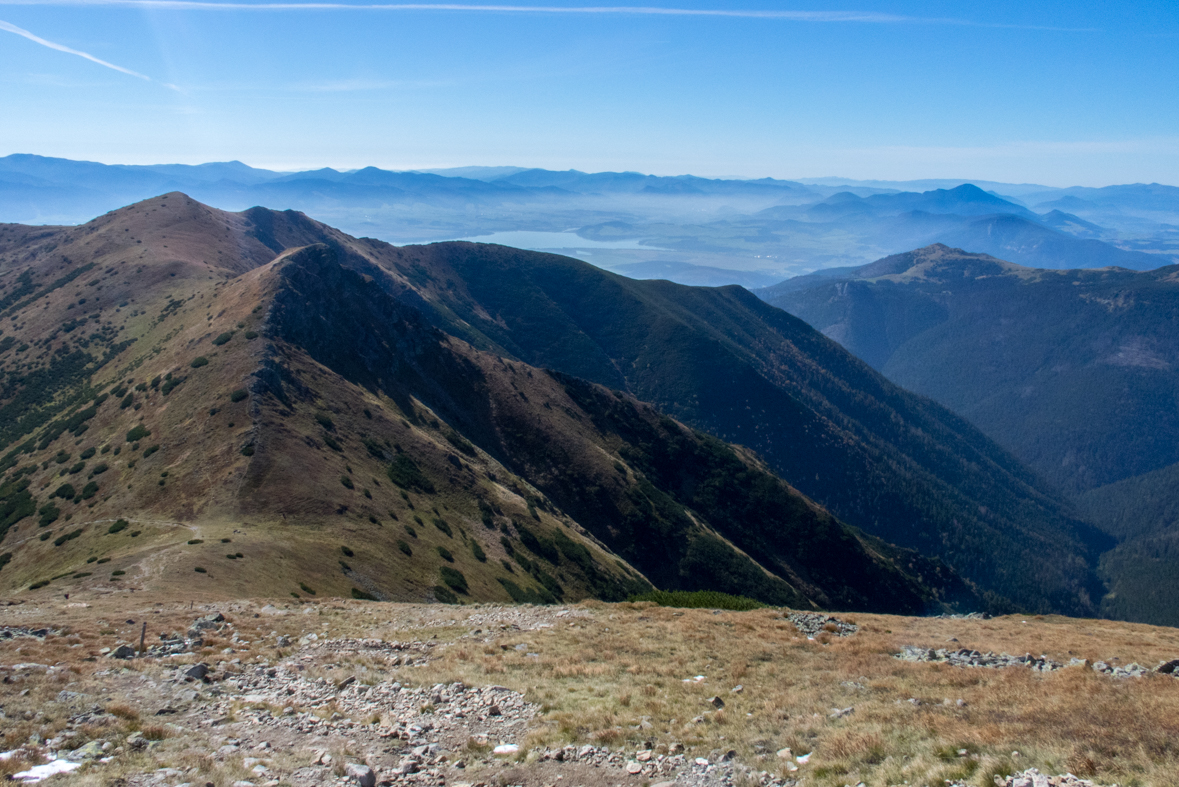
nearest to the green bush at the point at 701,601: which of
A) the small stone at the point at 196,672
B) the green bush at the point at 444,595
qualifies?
the green bush at the point at 444,595

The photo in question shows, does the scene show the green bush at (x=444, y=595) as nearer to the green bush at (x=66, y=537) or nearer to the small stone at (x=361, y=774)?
the green bush at (x=66, y=537)

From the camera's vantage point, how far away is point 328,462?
5531cm

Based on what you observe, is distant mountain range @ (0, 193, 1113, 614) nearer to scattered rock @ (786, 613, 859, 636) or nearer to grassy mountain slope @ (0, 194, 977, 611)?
grassy mountain slope @ (0, 194, 977, 611)

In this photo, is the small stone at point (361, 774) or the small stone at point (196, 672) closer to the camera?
the small stone at point (361, 774)

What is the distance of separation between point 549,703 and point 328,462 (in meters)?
44.3

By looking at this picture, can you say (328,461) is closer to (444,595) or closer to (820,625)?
(444,595)

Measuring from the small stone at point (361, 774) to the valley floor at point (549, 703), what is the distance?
3.4 inches

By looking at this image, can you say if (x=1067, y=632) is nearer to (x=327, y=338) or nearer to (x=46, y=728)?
(x=46, y=728)

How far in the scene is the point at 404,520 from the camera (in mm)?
54219

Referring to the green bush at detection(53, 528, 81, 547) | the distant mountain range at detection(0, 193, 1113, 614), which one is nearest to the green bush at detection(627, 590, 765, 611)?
the distant mountain range at detection(0, 193, 1113, 614)

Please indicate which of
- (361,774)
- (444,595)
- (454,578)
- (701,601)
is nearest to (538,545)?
(454,578)

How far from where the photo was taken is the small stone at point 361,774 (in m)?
12.2

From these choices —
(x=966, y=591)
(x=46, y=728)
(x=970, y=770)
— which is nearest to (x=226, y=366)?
(x=46, y=728)

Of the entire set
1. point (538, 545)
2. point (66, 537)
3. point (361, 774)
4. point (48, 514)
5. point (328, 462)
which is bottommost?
point (538, 545)
